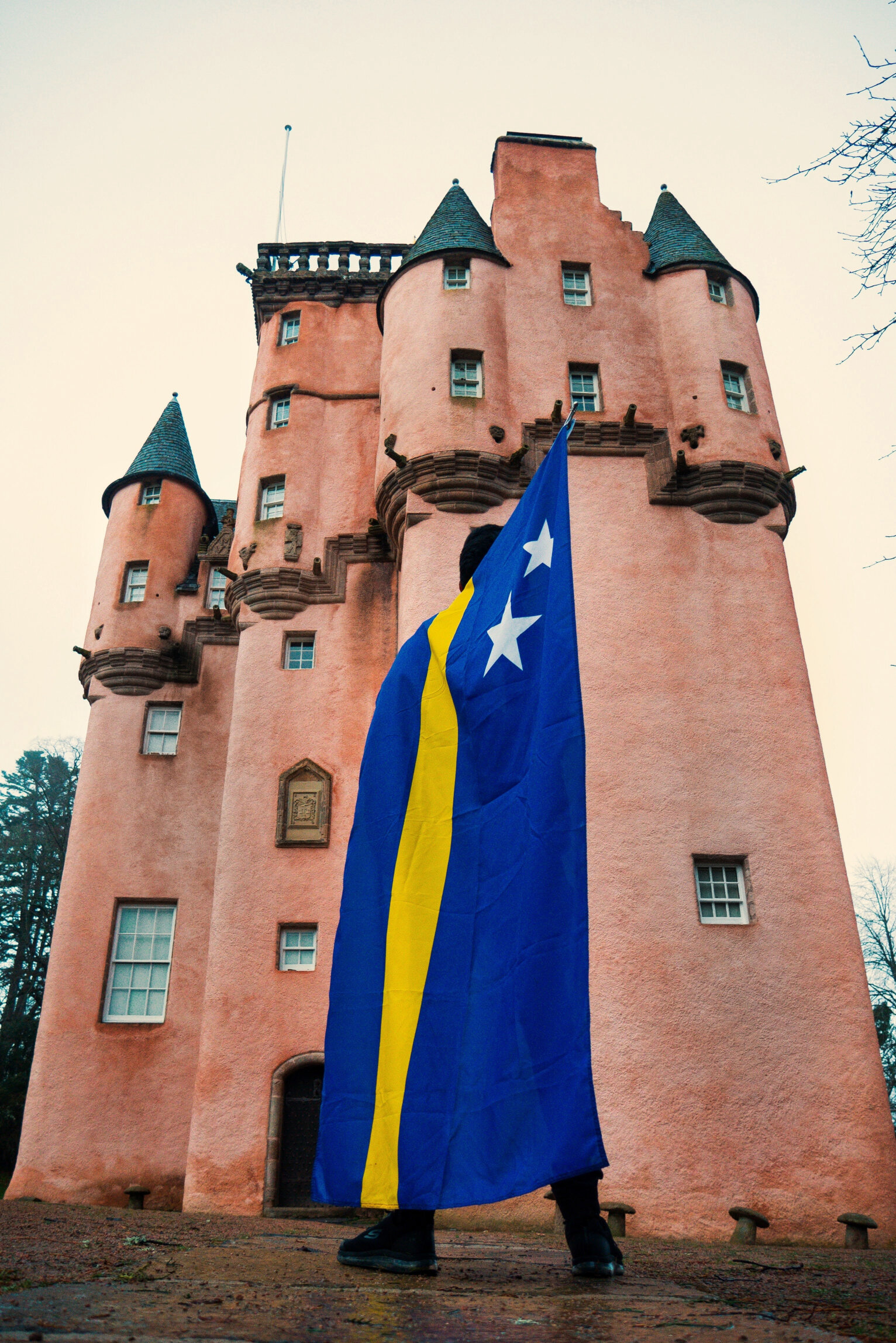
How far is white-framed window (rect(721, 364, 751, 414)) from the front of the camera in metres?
18.6

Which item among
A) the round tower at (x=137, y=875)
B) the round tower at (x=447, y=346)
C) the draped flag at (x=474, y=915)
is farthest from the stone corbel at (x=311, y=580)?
the draped flag at (x=474, y=915)

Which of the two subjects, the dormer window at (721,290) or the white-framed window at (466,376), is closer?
the white-framed window at (466,376)

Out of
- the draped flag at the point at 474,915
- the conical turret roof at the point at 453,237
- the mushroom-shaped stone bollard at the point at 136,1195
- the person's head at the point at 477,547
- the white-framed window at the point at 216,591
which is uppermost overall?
the conical turret roof at the point at 453,237

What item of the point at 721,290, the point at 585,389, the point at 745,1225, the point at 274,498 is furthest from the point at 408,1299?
the point at 274,498

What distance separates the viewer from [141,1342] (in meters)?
2.46

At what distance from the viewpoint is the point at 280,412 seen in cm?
2381

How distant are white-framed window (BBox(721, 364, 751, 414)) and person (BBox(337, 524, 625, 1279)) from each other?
54.3ft

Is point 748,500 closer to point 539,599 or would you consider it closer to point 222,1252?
point 539,599

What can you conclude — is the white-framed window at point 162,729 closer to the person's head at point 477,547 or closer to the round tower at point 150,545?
the round tower at point 150,545

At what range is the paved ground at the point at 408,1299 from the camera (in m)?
2.81

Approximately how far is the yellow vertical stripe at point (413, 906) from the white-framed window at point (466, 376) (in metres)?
13.5

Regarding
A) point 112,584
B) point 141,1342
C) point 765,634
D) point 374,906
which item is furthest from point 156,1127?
Result: point 141,1342

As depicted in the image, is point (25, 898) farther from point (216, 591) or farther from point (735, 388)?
point (735, 388)

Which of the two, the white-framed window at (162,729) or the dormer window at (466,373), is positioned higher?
the dormer window at (466,373)
